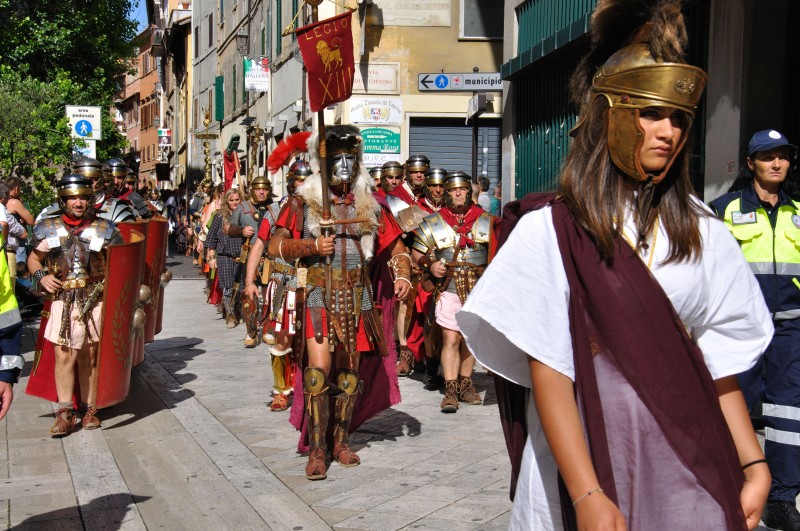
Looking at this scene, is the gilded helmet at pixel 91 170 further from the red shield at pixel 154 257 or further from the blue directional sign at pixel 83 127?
the blue directional sign at pixel 83 127

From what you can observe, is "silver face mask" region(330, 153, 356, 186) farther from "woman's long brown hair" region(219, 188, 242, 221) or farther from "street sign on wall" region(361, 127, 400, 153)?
"street sign on wall" region(361, 127, 400, 153)

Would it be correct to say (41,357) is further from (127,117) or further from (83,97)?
(127,117)

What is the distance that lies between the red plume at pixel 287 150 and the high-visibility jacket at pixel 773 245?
9.55 ft

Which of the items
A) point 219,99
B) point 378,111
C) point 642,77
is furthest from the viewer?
point 219,99

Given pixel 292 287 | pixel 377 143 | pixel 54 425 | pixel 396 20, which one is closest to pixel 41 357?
pixel 54 425

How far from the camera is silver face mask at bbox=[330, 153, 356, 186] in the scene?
687cm

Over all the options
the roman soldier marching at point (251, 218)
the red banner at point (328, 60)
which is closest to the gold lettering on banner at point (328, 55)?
the red banner at point (328, 60)

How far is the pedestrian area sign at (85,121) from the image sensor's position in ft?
60.7

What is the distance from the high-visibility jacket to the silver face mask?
→ 7.48 feet

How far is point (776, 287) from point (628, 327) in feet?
12.2

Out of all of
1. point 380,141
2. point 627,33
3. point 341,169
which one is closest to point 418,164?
point 341,169

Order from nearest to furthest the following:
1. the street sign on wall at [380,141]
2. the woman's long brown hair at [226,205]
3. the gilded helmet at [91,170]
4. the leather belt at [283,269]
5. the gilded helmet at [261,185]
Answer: the leather belt at [283,269], the gilded helmet at [91,170], the gilded helmet at [261,185], the woman's long brown hair at [226,205], the street sign on wall at [380,141]

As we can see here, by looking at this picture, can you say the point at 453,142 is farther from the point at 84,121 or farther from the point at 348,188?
the point at 348,188

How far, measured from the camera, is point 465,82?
14.2 meters
